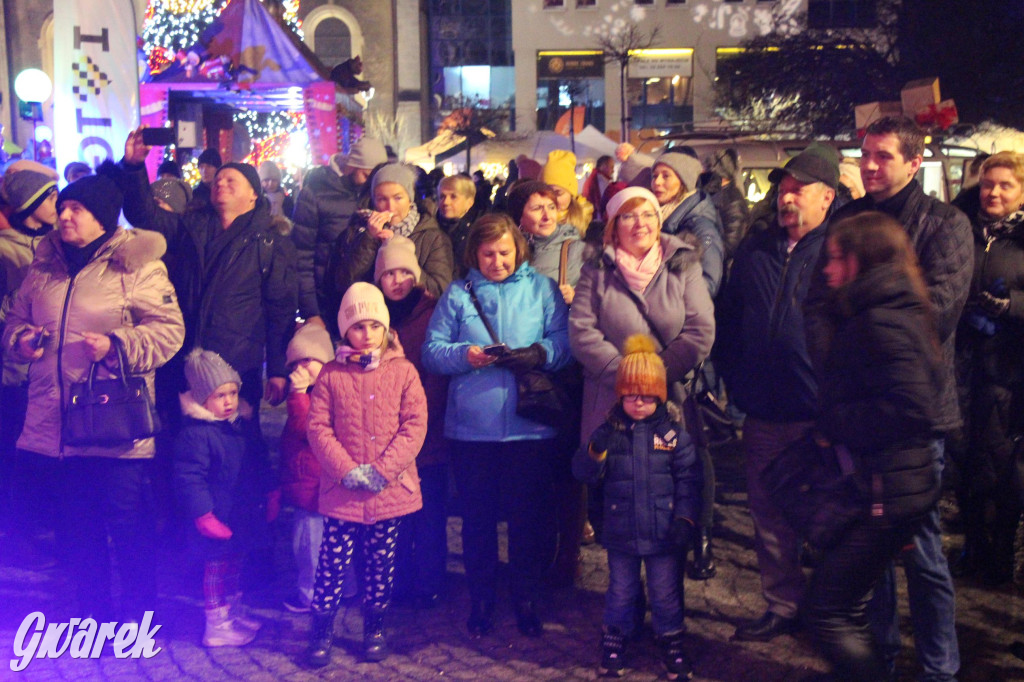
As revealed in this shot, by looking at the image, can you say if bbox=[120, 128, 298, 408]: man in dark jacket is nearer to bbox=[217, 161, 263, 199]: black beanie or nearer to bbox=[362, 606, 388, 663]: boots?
bbox=[217, 161, 263, 199]: black beanie

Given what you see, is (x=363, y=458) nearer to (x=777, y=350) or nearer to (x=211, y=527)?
(x=211, y=527)

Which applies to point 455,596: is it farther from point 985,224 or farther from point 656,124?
point 656,124

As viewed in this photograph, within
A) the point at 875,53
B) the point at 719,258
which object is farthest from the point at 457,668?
the point at 875,53

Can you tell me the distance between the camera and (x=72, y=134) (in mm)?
6754

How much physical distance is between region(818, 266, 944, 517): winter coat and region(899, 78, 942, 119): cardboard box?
6175 millimetres

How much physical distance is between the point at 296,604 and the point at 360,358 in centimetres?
143

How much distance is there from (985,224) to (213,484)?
4.15m

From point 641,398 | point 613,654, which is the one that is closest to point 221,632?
point 613,654

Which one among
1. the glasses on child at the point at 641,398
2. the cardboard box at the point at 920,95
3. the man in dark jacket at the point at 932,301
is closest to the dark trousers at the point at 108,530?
the glasses on child at the point at 641,398

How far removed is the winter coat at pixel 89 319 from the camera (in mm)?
4715

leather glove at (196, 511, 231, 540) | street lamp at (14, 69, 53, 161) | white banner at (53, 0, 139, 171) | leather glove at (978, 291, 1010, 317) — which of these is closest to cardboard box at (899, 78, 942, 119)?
leather glove at (978, 291, 1010, 317)

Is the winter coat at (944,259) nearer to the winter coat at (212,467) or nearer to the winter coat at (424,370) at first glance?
the winter coat at (424,370)

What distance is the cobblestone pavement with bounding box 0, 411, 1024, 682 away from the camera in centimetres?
431

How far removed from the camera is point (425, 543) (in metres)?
5.09
